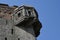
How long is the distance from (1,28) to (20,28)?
2.27m

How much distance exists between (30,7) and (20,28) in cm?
285

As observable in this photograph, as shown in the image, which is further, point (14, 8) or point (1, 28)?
point (14, 8)

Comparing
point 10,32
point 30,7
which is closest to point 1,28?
point 10,32

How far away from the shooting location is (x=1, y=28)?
173ft

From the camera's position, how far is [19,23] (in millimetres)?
54094

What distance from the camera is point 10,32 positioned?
5303cm

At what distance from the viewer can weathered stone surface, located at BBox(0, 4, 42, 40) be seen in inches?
2083

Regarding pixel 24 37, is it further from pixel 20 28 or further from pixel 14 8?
pixel 14 8

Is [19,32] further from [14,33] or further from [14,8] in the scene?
[14,8]

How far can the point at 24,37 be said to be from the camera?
5300cm

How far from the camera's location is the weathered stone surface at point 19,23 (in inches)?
2083

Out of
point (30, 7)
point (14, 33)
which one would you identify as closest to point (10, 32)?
point (14, 33)

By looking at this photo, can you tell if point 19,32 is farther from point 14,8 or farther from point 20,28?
point 14,8

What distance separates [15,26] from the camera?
177 feet
